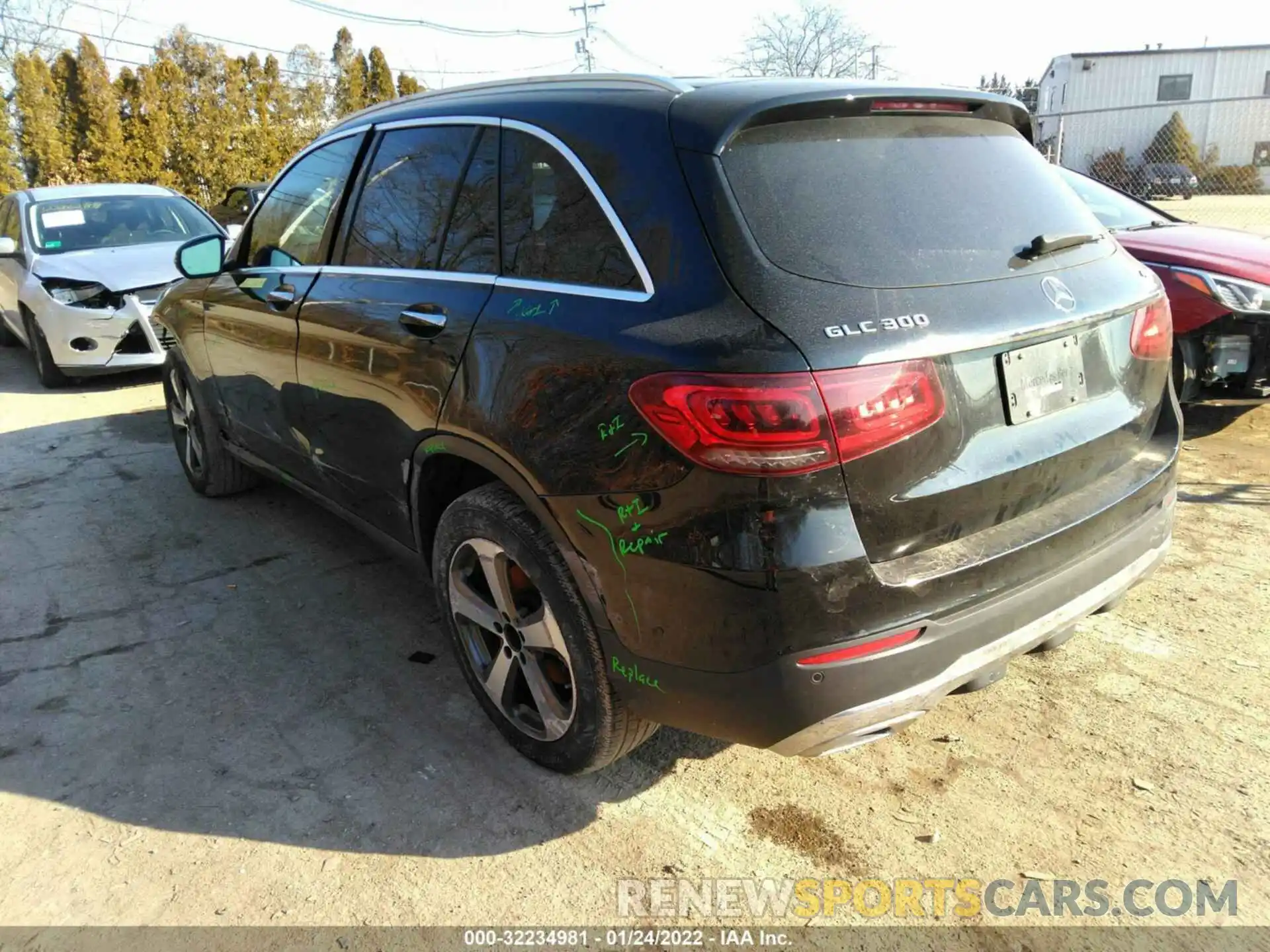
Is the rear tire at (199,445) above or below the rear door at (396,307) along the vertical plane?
below

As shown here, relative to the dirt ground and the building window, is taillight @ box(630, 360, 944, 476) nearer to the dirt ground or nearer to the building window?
the dirt ground

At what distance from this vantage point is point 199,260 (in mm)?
4344

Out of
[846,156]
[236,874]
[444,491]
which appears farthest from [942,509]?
[236,874]

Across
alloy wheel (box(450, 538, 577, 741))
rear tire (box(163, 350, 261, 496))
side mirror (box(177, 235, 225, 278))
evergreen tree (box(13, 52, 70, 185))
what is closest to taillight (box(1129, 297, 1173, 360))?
alloy wheel (box(450, 538, 577, 741))

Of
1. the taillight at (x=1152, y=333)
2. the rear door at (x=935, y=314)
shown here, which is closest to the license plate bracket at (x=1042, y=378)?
the rear door at (x=935, y=314)

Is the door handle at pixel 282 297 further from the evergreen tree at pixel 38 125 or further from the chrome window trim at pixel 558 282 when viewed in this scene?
the evergreen tree at pixel 38 125

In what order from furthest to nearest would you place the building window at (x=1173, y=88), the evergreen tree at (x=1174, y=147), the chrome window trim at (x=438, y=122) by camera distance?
1. the building window at (x=1173, y=88)
2. the evergreen tree at (x=1174, y=147)
3. the chrome window trim at (x=438, y=122)

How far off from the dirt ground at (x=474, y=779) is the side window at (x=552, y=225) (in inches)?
58.2

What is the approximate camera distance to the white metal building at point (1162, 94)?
31.7 meters

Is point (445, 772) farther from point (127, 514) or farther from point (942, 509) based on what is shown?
point (127, 514)

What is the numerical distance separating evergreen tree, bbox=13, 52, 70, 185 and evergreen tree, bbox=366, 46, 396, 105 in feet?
35.8

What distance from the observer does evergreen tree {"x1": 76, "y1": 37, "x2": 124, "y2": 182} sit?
846 inches

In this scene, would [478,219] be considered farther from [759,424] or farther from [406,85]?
[406,85]

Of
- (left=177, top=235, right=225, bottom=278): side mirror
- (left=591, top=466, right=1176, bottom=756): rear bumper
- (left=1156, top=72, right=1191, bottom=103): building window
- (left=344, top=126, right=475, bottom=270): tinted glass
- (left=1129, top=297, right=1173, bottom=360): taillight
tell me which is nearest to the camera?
(left=591, top=466, right=1176, bottom=756): rear bumper
